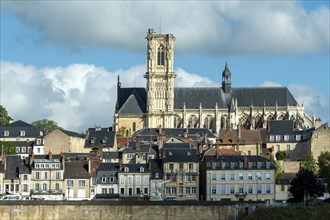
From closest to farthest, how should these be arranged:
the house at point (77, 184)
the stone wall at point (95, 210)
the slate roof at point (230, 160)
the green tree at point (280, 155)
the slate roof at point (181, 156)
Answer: the stone wall at point (95, 210), the slate roof at point (230, 160), the slate roof at point (181, 156), the house at point (77, 184), the green tree at point (280, 155)

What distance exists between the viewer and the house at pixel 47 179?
87.2 meters

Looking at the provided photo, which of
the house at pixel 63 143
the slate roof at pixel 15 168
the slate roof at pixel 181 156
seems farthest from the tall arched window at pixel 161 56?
the slate roof at pixel 15 168

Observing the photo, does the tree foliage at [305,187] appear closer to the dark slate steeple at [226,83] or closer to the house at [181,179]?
the house at [181,179]

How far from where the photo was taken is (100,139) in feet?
363

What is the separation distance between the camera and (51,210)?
246ft

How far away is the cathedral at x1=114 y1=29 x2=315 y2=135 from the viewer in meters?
141

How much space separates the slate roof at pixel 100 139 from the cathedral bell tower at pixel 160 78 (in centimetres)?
2850

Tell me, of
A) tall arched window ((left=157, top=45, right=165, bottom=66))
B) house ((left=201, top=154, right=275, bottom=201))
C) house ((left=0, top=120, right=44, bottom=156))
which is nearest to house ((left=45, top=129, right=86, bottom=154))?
house ((left=0, top=120, right=44, bottom=156))

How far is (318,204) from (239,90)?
240 feet

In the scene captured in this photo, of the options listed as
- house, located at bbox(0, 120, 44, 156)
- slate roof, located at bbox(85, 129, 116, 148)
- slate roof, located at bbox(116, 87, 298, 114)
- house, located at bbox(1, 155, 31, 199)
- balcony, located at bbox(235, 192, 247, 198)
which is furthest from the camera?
slate roof, located at bbox(116, 87, 298, 114)

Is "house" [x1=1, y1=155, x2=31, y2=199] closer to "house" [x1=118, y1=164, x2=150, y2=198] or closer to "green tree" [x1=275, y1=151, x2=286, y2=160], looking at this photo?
"house" [x1=118, y1=164, x2=150, y2=198]

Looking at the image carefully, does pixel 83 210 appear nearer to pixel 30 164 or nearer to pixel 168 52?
pixel 30 164

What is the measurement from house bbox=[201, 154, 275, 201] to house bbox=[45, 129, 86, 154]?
2444 cm

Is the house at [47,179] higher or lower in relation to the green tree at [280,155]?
lower
